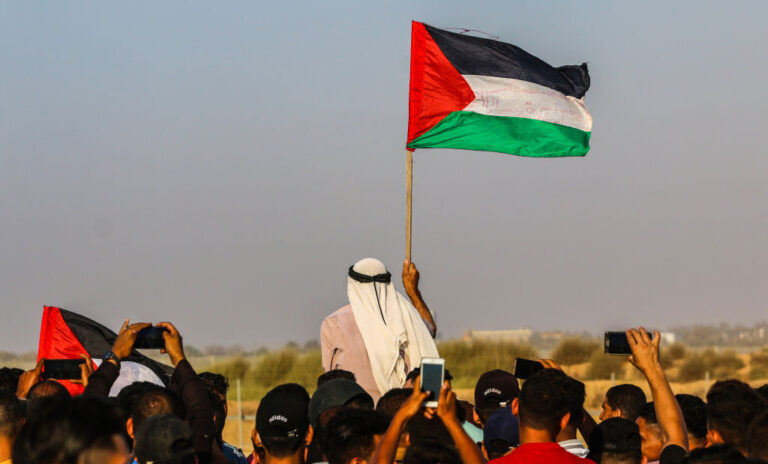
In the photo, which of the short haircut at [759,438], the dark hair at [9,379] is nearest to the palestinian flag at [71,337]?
the dark hair at [9,379]

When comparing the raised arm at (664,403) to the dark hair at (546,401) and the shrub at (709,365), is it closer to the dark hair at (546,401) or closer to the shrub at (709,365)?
the dark hair at (546,401)

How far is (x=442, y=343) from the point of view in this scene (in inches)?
1901

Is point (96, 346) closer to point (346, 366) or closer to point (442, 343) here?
point (346, 366)

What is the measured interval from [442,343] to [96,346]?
38.3 meters

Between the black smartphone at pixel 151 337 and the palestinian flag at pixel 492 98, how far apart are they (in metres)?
6.11

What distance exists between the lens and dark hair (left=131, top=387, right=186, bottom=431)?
5.43m

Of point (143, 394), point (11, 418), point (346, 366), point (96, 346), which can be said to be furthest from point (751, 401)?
point (96, 346)

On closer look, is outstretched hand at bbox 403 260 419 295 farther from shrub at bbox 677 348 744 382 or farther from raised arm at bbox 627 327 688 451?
shrub at bbox 677 348 744 382

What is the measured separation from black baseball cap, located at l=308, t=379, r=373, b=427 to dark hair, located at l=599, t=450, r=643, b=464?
4.61 feet

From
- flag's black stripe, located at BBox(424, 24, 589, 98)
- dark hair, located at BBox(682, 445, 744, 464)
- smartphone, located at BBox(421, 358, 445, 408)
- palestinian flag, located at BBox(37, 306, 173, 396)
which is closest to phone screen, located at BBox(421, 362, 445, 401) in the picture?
smartphone, located at BBox(421, 358, 445, 408)

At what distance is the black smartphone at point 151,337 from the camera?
620cm

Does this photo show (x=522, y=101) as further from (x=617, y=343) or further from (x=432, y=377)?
(x=432, y=377)

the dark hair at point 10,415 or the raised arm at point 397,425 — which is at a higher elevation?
the raised arm at point 397,425

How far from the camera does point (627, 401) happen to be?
7207 millimetres
